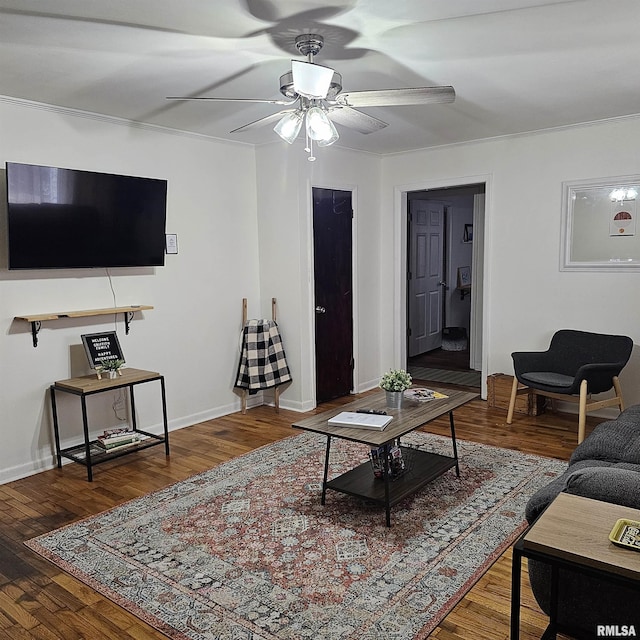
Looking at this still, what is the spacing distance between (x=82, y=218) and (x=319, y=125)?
192 centimetres

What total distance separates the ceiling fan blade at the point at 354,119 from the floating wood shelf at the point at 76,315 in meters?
2.11

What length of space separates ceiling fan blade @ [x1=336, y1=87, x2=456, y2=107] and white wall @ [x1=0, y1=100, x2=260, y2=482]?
2.10 metres

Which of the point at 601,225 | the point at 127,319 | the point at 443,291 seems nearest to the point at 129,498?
the point at 127,319

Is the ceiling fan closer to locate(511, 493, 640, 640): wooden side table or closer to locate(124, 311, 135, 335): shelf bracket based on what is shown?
locate(511, 493, 640, 640): wooden side table

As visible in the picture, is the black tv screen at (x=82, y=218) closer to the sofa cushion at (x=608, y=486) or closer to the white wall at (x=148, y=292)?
the white wall at (x=148, y=292)

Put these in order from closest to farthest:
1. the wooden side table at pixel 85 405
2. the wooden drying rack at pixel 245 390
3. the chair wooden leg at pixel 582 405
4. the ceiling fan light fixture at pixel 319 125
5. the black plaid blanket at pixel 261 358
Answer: the ceiling fan light fixture at pixel 319 125 < the wooden side table at pixel 85 405 < the chair wooden leg at pixel 582 405 < the black plaid blanket at pixel 261 358 < the wooden drying rack at pixel 245 390

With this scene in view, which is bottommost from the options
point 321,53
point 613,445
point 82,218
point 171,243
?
point 613,445

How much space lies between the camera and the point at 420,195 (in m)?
6.22

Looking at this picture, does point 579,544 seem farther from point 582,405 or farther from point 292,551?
point 582,405

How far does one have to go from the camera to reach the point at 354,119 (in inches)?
124

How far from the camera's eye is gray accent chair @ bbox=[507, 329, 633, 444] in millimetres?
4199

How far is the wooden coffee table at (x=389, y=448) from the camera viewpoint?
298 cm

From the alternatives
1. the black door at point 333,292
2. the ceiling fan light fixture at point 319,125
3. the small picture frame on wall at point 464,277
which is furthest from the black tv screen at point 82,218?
the small picture frame on wall at point 464,277

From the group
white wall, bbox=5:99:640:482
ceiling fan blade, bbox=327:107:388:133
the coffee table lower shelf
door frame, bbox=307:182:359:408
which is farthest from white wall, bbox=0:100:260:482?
the coffee table lower shelf
